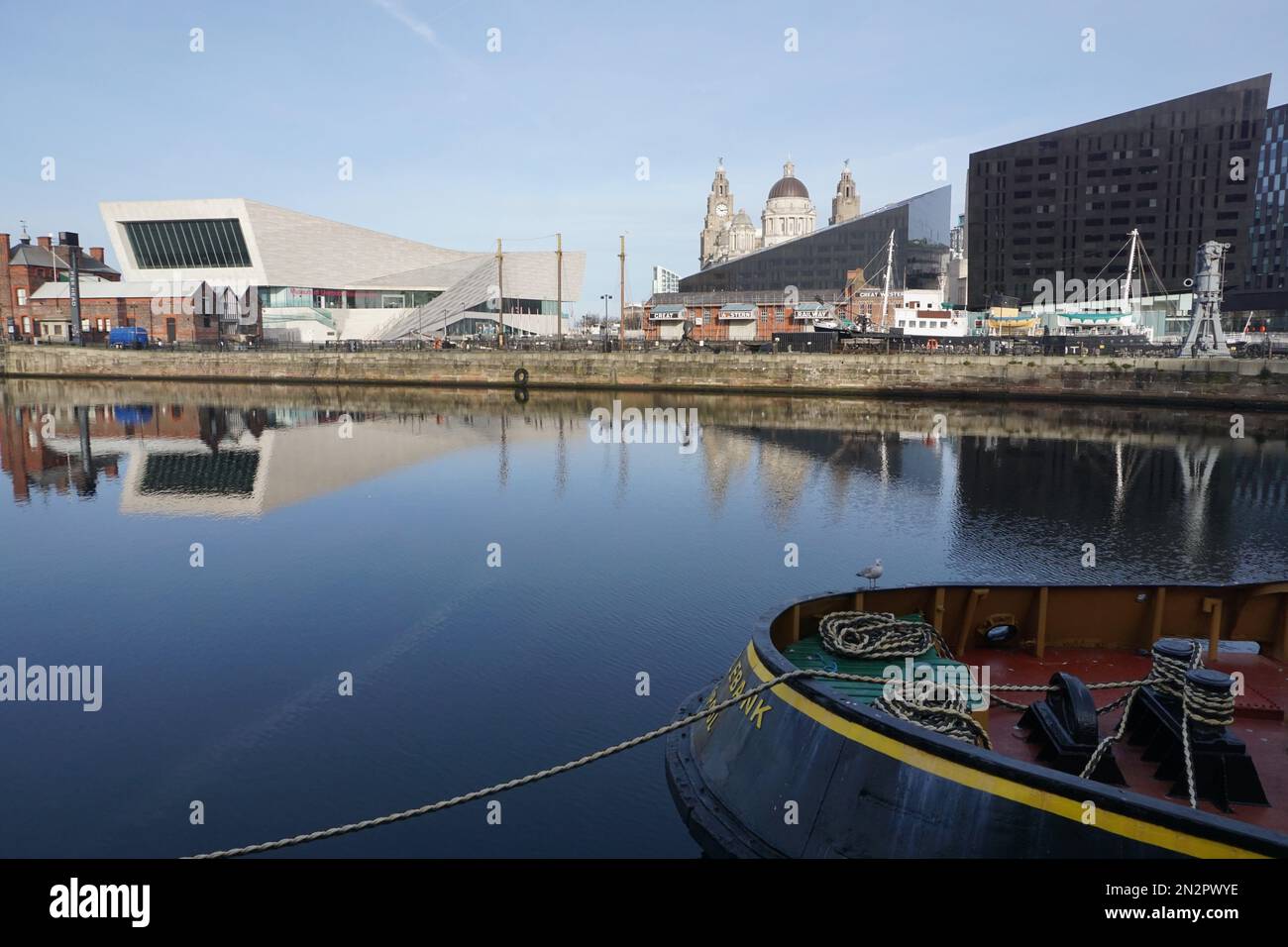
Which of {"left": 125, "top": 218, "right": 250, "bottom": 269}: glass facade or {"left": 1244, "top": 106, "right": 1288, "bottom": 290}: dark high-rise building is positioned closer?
{"left": 125, "top": 218, "right": 250, "bottom": 269}: glass facade

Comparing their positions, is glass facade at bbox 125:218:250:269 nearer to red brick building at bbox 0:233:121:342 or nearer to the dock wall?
red brick building at bbox 0:233:121:342

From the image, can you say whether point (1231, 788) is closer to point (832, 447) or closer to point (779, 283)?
point (832, 447)

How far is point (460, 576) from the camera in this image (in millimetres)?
21547

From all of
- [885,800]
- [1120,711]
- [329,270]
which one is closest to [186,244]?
[329,270]

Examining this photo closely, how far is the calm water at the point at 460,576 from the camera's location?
36.8ft

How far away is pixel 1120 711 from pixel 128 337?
9840 cm

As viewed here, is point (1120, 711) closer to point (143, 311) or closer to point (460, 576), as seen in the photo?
point (460, 576)

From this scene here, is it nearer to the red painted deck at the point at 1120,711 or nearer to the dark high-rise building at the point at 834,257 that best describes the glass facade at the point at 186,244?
the dark high-rise building at the point at 834,257

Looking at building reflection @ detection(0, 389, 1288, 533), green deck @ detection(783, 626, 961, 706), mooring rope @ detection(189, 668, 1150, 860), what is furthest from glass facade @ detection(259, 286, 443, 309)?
mooring rope @ detection(189, 668, 1150, 860)

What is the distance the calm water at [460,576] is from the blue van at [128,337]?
135ft

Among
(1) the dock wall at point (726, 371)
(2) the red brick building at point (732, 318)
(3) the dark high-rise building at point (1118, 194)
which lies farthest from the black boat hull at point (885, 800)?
(3) the dark high-rise building at point (1118, 194)

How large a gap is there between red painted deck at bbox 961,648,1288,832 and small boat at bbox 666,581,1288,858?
24 mm

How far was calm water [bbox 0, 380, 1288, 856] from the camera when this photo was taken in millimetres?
11227
